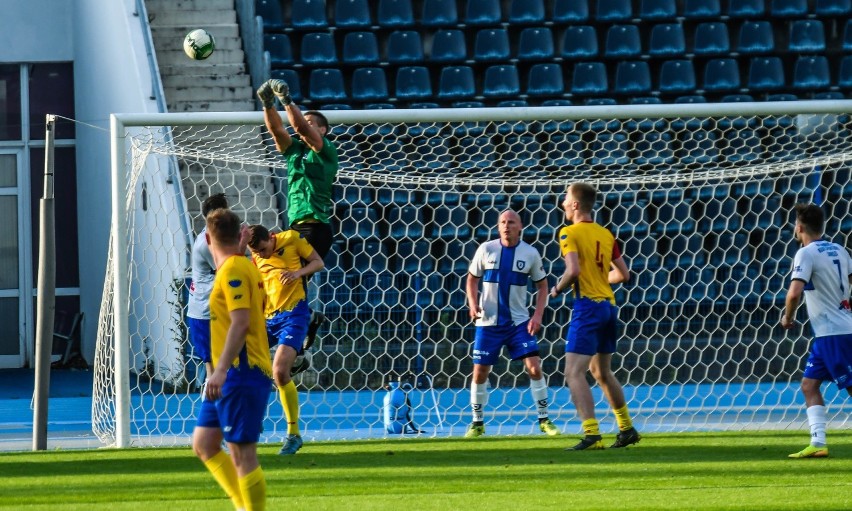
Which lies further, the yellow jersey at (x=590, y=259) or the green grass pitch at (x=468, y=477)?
the yellow jersey at (x=590, y=259)

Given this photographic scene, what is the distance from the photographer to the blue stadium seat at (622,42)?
15.4m

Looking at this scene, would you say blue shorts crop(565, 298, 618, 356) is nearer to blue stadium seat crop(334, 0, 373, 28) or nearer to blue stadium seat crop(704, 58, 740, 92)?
blue stadium seat crop(704, 58, 740, 92)

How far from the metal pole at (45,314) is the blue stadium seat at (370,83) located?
21.6ft

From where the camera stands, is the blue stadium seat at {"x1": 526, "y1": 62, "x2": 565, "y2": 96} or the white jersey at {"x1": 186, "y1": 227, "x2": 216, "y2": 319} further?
the blue stadium seat at {"x1": 526, "y1": 62, "x2": 565, "y2": 96}

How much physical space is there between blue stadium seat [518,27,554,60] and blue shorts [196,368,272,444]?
11171 millimetres

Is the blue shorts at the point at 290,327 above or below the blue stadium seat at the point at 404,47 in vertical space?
below

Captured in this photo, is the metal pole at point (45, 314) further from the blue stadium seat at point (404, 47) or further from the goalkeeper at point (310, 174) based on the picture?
the blue stadium seat at point (404, 47)

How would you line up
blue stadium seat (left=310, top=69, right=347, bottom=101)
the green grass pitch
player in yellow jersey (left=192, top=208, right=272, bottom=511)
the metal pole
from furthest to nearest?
1. blue stadium seat (left=310, top=69, right=347, bottom=101)
2. the metal pole
3. the green grass pitch
4. player in yellow jersey (left=192, top=208, right=272, bottom=511)

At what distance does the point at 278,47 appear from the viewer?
1519 centimetres

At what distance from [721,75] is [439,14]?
354 centimetres

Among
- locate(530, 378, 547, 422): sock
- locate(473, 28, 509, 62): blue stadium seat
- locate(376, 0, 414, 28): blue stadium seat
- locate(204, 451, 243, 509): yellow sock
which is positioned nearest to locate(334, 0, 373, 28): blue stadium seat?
locate(376, 0, 414, 28): blue stadium seat

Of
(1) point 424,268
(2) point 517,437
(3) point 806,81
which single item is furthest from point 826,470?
(3) point 806,81

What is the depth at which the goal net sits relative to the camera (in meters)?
9.23

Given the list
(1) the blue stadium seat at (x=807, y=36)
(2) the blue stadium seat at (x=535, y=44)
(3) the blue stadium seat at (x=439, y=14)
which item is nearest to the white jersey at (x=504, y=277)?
(2) the blue stadium seat at (x=535, y=44)
